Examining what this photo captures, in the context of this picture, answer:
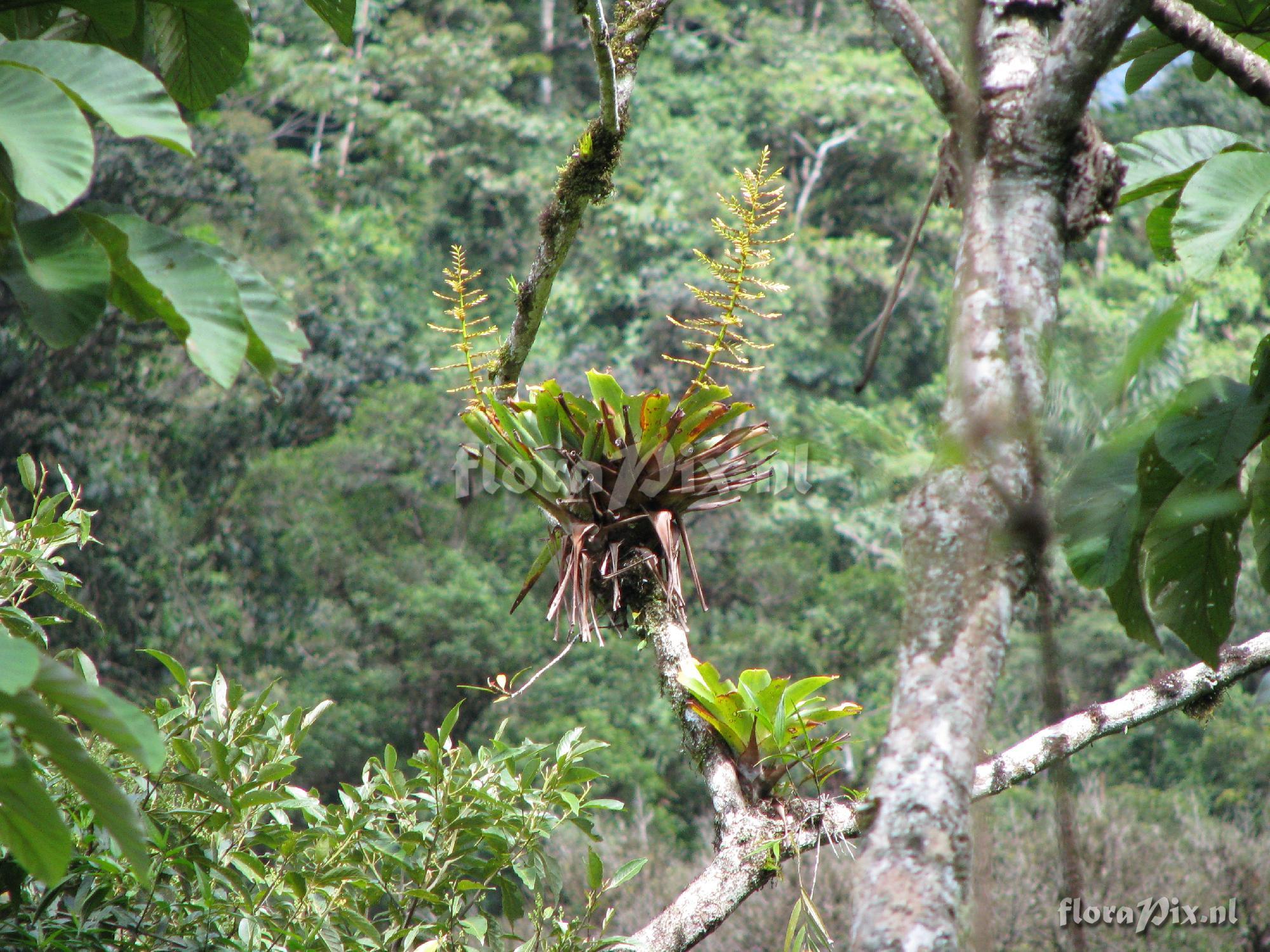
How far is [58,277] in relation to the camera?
0.85 m

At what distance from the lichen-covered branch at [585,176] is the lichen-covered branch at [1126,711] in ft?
3.38

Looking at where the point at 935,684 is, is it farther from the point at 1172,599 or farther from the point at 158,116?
the point at 1172,599

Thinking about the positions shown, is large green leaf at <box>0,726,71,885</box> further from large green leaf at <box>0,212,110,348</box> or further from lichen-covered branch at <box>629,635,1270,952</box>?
lichen-covered branch at <box>629,635,1270,952</box>

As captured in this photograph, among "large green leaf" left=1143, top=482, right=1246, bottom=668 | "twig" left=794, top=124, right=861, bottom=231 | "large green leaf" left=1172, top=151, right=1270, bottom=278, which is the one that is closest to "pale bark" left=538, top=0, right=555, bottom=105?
"twig" left=794, top=124, right=861, bottom=231

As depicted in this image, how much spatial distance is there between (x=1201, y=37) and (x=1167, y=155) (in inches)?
18.3

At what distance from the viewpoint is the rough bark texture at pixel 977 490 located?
0.69 m

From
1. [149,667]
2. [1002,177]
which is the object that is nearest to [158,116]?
[1002,177]

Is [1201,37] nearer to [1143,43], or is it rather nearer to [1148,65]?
[1143,43]

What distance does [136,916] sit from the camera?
4.06ft

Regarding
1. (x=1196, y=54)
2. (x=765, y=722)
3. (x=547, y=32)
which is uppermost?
(x=547, y=32)

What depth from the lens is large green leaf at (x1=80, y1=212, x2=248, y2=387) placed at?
82 centimetres

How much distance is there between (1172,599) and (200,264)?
1564mm

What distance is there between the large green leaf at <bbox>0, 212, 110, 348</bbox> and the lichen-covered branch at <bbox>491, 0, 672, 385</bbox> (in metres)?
0.87

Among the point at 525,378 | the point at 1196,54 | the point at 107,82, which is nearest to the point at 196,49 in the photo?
the point at 107,82
